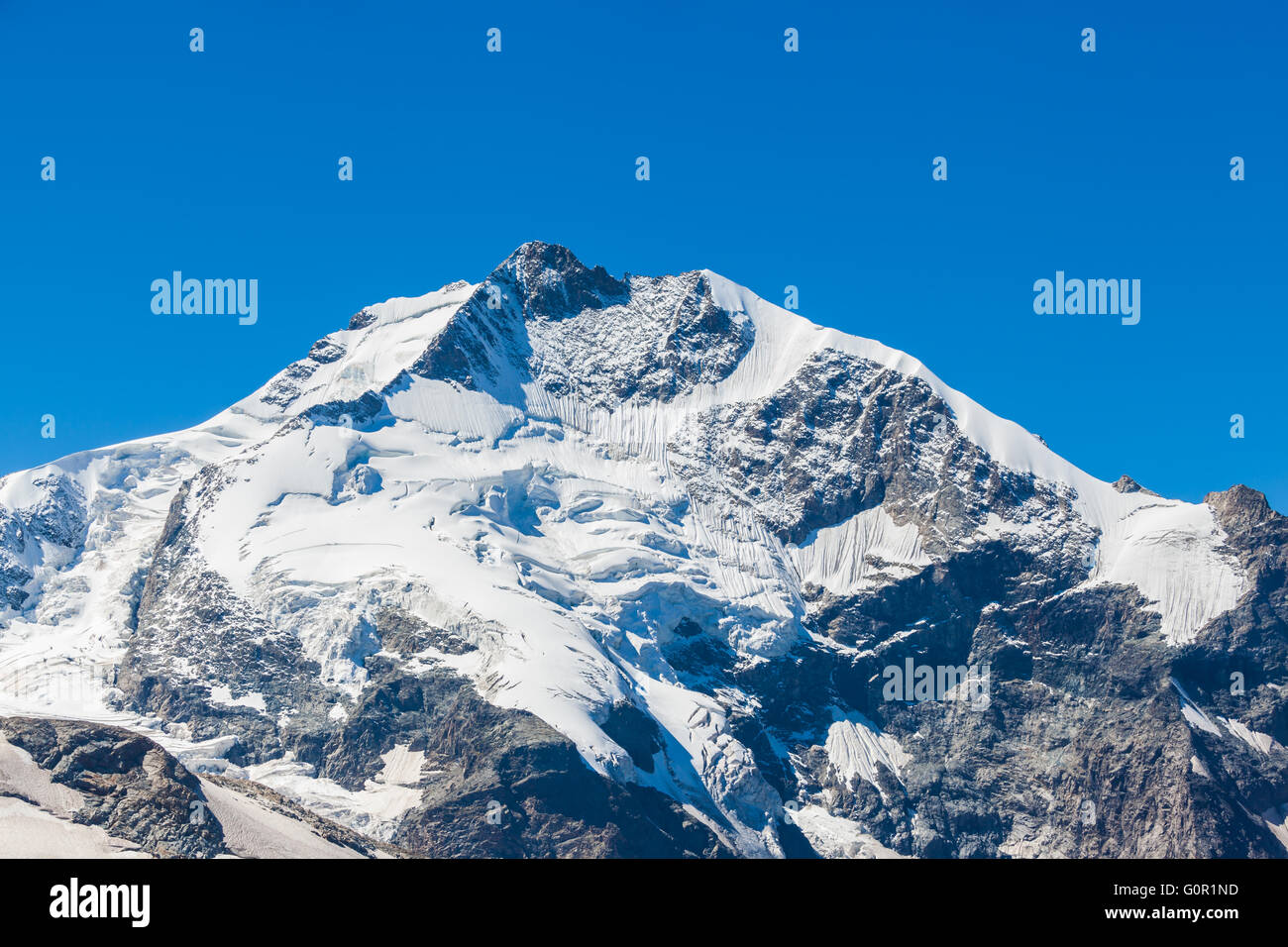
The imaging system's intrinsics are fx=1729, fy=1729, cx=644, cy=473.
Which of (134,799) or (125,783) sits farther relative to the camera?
(125,783)

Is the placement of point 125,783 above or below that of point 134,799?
above

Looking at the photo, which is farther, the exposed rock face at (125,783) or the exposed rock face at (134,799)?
the exposed rock face at (125,783)

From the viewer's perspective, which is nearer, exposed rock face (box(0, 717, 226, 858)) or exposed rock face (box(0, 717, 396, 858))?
exposed rock face (box(0, 717, 396, 858))
